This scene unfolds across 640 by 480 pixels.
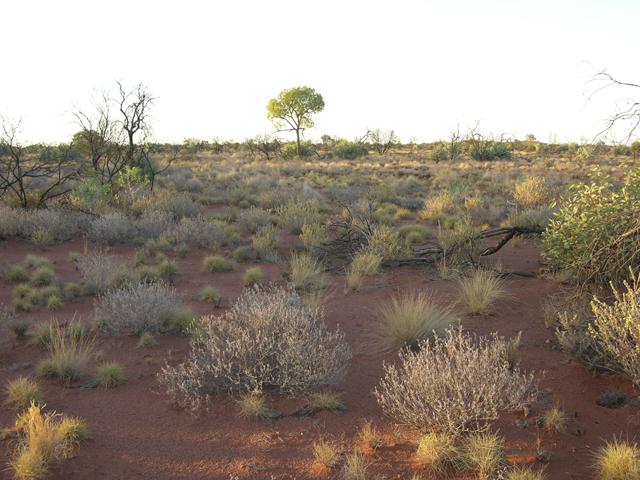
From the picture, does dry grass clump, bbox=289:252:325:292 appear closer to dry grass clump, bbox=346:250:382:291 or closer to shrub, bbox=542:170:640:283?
dry grass clump, bbox=346:250:382:291

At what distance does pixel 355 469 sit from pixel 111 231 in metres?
8.77

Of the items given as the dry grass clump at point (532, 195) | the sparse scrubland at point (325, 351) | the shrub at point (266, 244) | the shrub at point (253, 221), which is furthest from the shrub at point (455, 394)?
the dry grass clump at point (532, 195)

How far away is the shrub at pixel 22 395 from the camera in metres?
4.36

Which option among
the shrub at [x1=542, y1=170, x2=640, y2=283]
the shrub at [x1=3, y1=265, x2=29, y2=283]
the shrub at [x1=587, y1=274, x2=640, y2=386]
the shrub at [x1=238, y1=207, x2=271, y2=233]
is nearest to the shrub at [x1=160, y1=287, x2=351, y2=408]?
the shrub at [x1=587, y1=274, x2=640, y2=386]

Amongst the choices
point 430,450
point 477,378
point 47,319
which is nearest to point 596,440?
point 477,378

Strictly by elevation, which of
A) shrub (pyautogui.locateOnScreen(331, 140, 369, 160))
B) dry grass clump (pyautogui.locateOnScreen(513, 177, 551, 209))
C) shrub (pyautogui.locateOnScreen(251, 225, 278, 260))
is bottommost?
shrub (pyautogui.locateOnScreen(251, 225, 278, 260))

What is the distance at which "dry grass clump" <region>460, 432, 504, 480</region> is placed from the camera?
3375mm

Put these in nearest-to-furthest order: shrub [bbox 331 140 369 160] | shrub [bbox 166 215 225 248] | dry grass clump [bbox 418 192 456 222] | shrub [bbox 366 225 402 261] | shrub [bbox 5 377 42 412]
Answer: shrub [bbox 5 377 42 412], shrub [bbox 366 225 402 261], shrub [bbox 166 215 225 248], dry grass clump [bbox 418 192 456 222], shrub [bbox 331 140 369 160]

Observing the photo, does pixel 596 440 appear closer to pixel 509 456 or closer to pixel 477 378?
pixel 509 456

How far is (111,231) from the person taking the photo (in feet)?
35.1

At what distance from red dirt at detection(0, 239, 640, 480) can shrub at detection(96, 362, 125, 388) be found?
0.09 meters


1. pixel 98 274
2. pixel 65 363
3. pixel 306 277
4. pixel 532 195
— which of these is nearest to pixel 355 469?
pixel 65 363

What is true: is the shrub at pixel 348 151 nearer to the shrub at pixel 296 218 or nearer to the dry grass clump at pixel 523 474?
the shrub at pixel 296 218

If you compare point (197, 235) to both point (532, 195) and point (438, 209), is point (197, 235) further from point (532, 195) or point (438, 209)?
point (532, 195)
